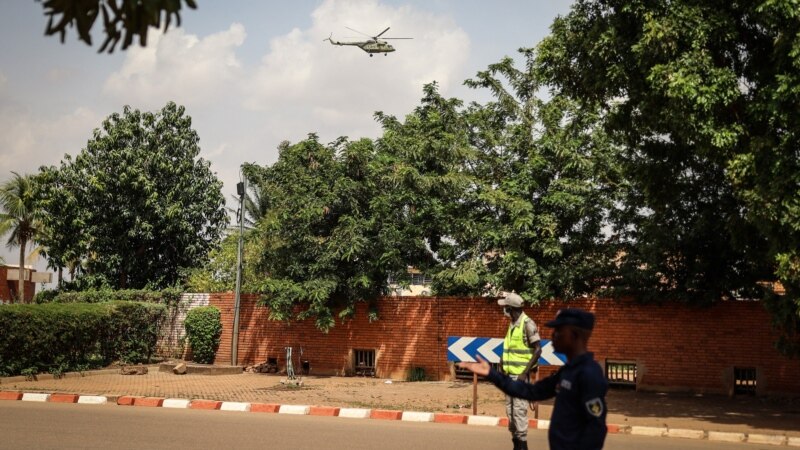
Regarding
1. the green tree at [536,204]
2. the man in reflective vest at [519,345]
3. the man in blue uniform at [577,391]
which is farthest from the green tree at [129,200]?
the man in blue uniform at [577,391]

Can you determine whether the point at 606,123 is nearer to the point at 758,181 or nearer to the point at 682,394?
the point at 758,181

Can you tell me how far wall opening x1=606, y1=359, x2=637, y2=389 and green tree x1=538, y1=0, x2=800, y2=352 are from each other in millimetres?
2458

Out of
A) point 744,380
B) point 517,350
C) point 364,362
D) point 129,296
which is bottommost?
point 364,362

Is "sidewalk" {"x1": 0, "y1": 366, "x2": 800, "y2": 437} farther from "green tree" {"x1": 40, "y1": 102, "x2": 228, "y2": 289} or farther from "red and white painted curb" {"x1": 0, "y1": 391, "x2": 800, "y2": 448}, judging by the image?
"green tree" {"x1": 40, "y1": 102, "x2": 228, "y2": 289}

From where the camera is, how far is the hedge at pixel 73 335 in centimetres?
2011

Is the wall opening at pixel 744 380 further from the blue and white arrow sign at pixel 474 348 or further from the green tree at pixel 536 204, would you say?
the blue and white arrow sign at pixel 474 348

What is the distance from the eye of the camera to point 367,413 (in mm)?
15461

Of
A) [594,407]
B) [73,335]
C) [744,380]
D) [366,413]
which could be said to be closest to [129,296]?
[73,335]

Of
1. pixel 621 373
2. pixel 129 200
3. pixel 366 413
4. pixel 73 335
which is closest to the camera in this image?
pixel 366 413

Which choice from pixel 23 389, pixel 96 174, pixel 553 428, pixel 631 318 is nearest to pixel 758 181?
pixel 631 318

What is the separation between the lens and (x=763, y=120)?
13820 mm

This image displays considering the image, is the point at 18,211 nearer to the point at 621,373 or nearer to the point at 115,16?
the point at 621,373

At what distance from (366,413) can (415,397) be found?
3153 mm

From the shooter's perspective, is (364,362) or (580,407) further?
(364,362)
